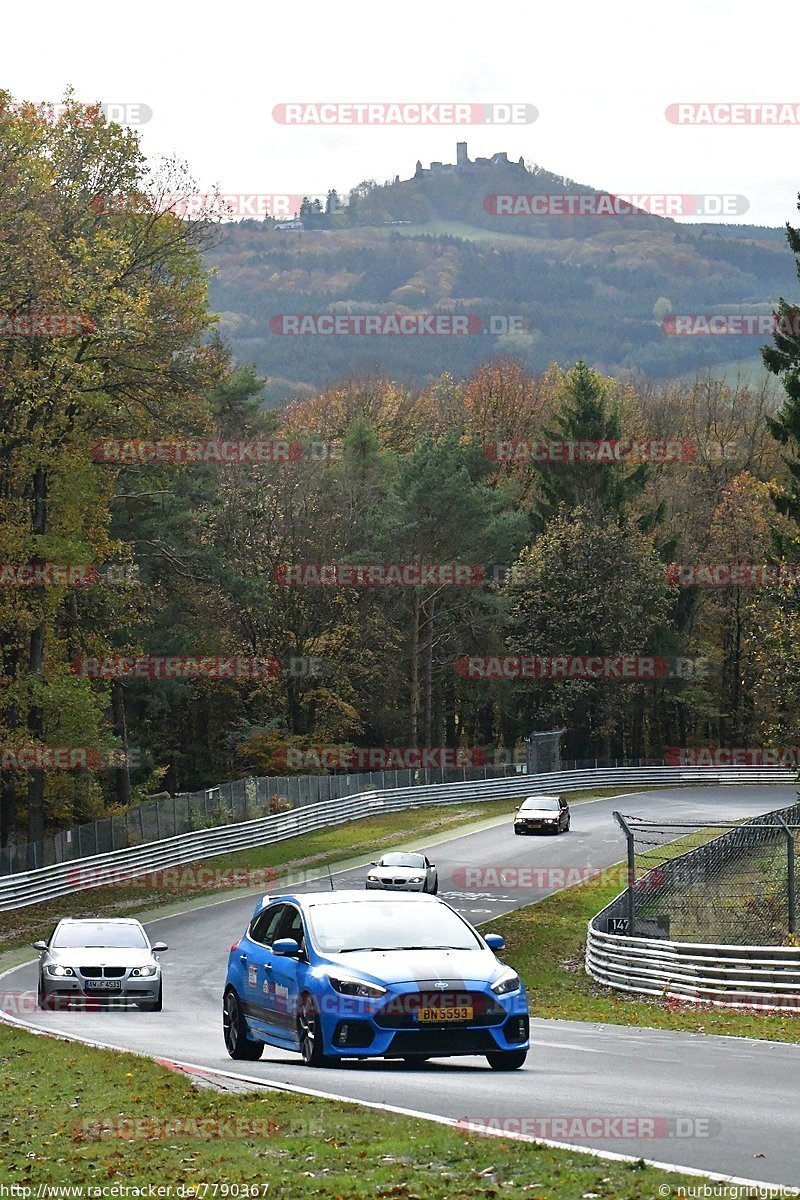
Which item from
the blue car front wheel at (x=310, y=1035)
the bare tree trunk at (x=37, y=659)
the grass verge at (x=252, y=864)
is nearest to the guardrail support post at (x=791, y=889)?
the blue car front wheel at (x=310, y=1035)

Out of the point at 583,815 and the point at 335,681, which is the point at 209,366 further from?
the point at 335,681

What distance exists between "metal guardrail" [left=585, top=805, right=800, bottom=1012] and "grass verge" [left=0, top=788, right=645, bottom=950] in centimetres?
1384

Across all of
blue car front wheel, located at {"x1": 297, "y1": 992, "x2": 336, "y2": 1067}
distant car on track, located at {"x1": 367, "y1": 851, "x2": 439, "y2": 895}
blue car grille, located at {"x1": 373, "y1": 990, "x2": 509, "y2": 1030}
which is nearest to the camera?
blue car grille, located at {"x1": 373, "y1": 990, "x2": 509, "y2": 1030}

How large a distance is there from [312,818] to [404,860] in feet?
56.7

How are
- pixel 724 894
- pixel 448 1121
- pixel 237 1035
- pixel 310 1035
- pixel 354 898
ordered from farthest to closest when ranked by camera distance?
1. pixel 724 894
2. pixel 237 1035
3. pixel 354 898
4. pixel 310 1035
5. pixel 448 1121

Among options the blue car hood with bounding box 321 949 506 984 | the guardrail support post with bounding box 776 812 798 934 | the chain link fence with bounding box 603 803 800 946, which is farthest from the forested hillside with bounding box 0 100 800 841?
the blue car hood with bounding box 321 949 506 984

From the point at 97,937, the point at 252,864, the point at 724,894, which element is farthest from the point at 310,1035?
the point at 252,864

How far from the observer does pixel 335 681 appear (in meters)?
75.1

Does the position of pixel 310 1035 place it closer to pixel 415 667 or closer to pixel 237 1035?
pixel 237 1035

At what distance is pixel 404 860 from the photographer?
1571 inches

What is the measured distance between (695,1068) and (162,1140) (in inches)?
207

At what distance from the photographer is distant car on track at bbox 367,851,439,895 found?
1522 inches

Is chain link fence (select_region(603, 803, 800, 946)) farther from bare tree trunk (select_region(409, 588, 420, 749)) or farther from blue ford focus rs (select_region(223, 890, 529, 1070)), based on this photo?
bare tree trunk (select_region(409, 588, 420, 749))

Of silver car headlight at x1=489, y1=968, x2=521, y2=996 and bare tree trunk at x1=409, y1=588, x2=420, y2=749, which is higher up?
silver car headlight at x1=489, y1=968, x2=521, y2=996
